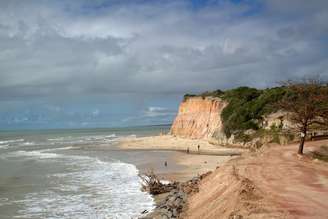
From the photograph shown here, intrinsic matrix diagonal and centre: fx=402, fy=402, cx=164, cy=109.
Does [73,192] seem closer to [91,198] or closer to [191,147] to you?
[91,198]

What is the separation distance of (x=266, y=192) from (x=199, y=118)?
59.5 m

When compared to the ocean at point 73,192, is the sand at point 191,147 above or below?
above

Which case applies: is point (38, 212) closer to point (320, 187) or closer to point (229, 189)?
point (229, 189)

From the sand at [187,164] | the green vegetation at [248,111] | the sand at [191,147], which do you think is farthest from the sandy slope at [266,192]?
the green vegetation at [248,111]

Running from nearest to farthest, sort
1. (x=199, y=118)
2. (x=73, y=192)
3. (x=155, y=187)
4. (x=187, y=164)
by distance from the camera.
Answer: (x=155, y=187) → (x=73, y=192) → (x=187, y=164) → (x=199, y=118)

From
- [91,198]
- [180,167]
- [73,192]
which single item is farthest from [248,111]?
[91,198]

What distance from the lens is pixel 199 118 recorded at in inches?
2997

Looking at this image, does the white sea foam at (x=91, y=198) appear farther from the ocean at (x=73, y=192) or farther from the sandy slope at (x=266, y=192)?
the sandy slope at (x=266, y=192)

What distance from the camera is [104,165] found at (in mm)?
43688

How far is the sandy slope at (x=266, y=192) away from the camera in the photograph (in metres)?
13.8

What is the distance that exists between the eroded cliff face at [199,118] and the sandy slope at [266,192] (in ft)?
128

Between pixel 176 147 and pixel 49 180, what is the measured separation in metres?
32.5

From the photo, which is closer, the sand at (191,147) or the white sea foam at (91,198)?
the white sea foam at (91,198)

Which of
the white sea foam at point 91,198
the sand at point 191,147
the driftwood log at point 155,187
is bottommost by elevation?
the white sea foam at point 91,198
